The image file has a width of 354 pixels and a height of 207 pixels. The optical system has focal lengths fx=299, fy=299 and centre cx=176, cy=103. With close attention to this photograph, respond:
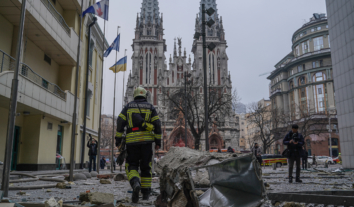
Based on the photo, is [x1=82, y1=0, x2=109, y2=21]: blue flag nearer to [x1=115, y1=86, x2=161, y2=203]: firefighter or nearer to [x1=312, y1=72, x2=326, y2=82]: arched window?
[x1=115, y1=86, x2=161, y2=203]: firefighter

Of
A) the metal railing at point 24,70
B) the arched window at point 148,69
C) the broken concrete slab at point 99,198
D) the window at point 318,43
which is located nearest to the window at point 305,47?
the window at point 318,43

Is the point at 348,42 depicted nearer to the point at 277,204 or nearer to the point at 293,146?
the point at 293,146

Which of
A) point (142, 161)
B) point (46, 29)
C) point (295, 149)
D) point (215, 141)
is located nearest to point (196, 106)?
point (46, 29)

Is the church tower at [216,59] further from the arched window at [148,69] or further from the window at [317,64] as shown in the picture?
the window at [317,64]

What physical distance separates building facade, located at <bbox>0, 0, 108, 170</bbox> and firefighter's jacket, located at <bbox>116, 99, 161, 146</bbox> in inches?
242

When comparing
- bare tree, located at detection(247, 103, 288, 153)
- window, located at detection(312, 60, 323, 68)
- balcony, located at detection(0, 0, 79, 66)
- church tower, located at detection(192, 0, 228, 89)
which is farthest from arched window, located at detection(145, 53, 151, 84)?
balcony, located at detection(0, 0, 79, 66)

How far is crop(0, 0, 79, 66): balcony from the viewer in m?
12.7

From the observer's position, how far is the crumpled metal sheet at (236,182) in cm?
404

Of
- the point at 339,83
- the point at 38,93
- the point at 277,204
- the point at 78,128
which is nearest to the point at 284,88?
the point at 339,83

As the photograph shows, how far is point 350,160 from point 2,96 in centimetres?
1917

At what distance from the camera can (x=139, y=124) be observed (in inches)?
215

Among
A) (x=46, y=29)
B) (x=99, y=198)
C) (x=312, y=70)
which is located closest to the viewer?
(x=99, y=198)

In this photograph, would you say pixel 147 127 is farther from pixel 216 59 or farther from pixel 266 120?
pixel 216 59

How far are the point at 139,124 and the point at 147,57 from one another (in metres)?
66.9
